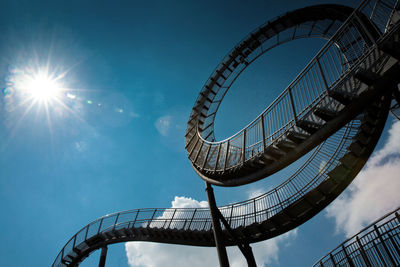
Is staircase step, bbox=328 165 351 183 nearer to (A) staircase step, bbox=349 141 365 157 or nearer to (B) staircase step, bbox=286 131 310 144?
(A) staircase step, bbox=349 141 365 157

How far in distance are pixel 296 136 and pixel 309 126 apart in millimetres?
438

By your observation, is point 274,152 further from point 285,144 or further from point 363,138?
point 363,138

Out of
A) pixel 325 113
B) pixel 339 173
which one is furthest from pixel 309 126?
pixel 339 173

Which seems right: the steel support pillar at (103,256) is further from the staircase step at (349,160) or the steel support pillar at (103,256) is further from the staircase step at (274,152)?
the staircase step at (349,160)

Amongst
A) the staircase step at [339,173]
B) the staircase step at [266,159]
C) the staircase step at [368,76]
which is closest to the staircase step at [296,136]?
the staircase step at [266,159]

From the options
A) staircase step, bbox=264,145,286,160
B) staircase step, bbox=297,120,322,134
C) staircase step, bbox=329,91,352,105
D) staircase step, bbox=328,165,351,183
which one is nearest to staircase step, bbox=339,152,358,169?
staircase step, bbox=328,165,351,183

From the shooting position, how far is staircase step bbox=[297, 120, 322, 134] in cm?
606

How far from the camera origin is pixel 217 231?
905cm

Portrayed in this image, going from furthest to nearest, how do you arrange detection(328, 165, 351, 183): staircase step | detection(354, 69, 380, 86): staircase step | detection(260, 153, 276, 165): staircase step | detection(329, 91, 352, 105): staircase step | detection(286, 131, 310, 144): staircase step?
detection(328, 165, 351, 183): staircase step, detection(260, 153, 276, 165): staircase step, detection(286, 131, 310, 144): staircase step, detection(329, 91, 352, 105): staircase step, detection(354, 69, 380, 86): staircase step

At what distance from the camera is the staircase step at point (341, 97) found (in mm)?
5410

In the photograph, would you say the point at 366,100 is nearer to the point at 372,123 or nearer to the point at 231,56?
the point at 372,123

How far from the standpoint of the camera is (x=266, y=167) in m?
7.47

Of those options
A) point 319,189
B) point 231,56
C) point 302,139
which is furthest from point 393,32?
point 231,56

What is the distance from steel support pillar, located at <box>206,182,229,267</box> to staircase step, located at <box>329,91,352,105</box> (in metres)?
6.46
